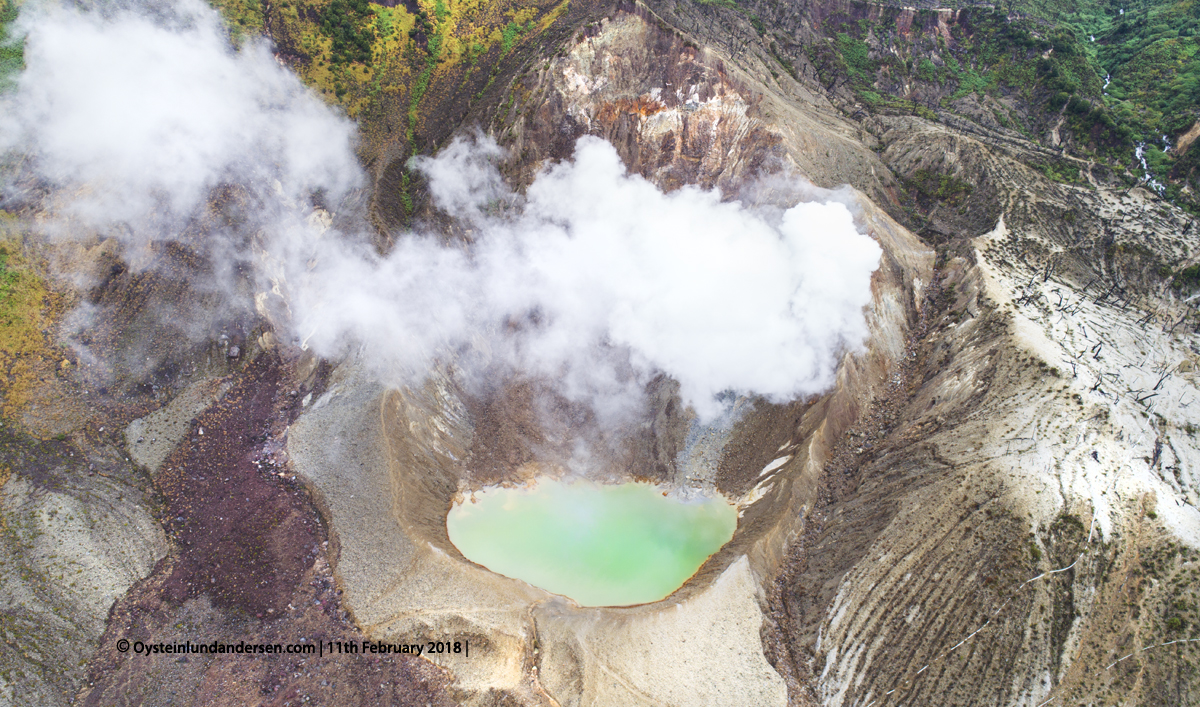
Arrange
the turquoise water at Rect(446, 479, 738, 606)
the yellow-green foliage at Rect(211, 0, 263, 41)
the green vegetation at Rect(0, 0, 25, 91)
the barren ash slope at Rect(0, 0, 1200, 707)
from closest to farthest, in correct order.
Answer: the barren ash slope at Rect(0, 0, 1200, 707) → the turquoise water at Rect(446, 479, 738, 606) → the green vegetation at Rect(0, 0, 25, 91) → the yellow-green foliage at Rect(211, 0, 263, 41)

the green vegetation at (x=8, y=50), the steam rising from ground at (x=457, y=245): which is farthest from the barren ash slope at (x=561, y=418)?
the green vegetation at (x=8, y=50)

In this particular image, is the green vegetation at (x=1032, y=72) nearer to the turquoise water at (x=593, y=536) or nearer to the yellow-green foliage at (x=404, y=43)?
the yellow-green foliage at (x=404, y=43)

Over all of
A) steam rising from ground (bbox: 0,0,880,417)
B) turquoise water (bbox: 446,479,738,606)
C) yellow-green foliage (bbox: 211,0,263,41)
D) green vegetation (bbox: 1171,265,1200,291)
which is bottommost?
turquoise water (bbox: 446,479,738,606)

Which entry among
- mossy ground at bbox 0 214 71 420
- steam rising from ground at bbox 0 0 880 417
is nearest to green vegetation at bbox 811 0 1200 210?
steam rising from ground at bbox 0 0 880 417

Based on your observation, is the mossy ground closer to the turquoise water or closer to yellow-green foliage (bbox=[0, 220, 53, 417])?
yellow-green foliage (bbox=[0, 220, 53, 417])

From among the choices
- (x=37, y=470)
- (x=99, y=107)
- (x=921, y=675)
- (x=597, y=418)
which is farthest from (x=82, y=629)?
(x=921, y=675)

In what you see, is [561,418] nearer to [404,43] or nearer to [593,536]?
[593,536]

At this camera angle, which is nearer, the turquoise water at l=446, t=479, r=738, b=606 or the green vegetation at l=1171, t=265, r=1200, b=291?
the turquoise water at l=446, t=479, r=738, b=606
